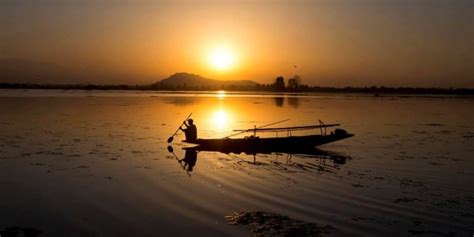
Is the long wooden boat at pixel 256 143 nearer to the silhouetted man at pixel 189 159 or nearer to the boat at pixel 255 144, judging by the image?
the boat at pixel 255 144

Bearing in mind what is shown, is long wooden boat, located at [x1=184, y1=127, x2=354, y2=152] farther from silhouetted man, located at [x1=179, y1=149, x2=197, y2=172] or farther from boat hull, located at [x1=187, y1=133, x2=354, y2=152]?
silhouetted man, located at [x1=179, y1=149, x2=197, y2=172]

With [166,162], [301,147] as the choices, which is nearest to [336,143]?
[301,147]

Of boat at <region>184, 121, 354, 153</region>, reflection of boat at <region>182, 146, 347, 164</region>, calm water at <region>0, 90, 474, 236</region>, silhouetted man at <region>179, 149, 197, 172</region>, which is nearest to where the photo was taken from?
calm water at <region>0, 90, 474, 236</region>

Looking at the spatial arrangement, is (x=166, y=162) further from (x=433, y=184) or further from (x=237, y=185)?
(x=433, y=184)

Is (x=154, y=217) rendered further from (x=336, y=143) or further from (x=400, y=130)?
(x=400, y=130)

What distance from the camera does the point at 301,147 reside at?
25375 mm

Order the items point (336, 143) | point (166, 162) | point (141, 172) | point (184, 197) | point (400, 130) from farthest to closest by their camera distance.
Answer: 1. point (400, 130)
2. point (336, 143)
3. point (166, 162)
4. point (141, 172)
5. point (184, 197)

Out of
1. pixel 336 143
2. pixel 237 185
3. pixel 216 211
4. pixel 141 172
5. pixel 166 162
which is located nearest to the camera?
pixel 216 211

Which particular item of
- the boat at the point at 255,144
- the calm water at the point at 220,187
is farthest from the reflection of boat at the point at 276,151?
the calm water at the point at 220,187

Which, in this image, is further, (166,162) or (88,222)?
(166,162)

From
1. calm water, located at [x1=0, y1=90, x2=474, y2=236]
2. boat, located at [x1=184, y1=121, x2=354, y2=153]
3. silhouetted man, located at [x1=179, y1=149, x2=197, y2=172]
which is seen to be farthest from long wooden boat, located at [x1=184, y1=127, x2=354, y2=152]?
calm water, located at [x1=0, y1=90, x2=474, y2=236]

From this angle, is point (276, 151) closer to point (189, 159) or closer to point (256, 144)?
point (256, 144)

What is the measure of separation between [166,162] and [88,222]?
30.3 ft

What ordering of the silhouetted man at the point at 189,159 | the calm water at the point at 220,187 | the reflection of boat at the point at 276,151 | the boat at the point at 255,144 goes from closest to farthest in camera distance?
1. the calm water at the point at 220,187
2. the silhouetted man at the point at 189,159
3. the reflection of boat at the point at 276,151
4. the boat at the point at 255,144
